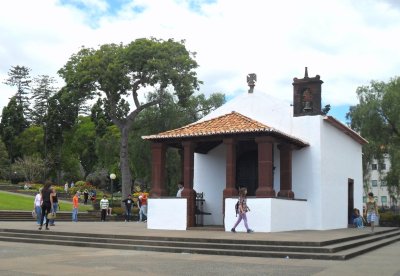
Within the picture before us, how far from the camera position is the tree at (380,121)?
32.9 meters

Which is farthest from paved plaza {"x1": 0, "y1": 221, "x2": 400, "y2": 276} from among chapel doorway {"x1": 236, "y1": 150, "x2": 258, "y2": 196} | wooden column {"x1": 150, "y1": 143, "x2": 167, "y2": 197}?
chapel doorway {"x1": 236, "y1": 150, "x2": 258, "y2": 196}

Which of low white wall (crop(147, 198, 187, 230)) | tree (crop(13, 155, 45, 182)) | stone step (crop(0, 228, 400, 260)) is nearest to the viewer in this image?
stone step (crop(0, 228, 400, 260))

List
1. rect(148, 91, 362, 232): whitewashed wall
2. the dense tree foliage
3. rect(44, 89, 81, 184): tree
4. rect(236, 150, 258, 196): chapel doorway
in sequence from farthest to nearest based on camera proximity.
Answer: rect(44, 89, 81, 184): tree < the dense tree foliage < rect(236, 150, 258, 196): chapel doorway < rect(148, 91, 362, 232): whitewashed wall

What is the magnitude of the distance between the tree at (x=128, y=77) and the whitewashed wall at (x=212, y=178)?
49.9 feet

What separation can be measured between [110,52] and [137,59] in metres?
2.60

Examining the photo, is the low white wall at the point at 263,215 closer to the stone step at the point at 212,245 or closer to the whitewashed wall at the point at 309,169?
the whitewashed wall at the point at 309,169

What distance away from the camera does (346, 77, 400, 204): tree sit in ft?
108

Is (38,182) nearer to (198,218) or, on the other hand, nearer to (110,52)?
(110,52)

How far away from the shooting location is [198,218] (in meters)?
22.1

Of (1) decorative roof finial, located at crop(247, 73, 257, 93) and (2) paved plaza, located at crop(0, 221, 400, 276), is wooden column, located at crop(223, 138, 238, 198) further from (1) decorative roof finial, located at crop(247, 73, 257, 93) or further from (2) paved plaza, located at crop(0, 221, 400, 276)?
(2) paved plaza, located at crop(0, 221, 400, 276)

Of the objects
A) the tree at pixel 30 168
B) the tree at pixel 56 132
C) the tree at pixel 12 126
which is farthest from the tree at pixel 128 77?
the tree at pixel 12 126

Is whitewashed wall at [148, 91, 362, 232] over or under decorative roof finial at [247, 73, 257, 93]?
under

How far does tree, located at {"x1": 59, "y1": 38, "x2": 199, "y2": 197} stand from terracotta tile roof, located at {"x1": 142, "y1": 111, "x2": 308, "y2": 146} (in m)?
16.8

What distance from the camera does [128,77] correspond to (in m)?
38.7
